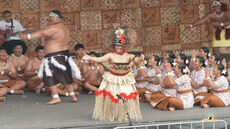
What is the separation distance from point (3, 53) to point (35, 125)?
2.71 m

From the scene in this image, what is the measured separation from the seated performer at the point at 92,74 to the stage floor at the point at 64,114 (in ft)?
2.18

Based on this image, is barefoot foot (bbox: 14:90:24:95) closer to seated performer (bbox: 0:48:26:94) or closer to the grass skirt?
seated performer (bbox: 0:48:26:94)

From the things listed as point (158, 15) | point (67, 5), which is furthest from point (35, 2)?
point (158, 15)

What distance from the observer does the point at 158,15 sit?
1061 cm

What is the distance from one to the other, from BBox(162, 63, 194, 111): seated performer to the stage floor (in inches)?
4.6

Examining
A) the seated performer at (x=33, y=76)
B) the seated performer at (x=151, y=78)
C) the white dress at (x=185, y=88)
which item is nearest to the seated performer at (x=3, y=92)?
the seated performer at (x=33, y=76)

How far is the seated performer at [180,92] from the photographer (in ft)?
22.2

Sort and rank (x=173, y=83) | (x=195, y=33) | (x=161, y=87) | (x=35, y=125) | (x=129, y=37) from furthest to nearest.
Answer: (x=195, y=33) → (x=161, y=87) → (x=173, y=83) → (x=129, y=37) → (x=35, y=125)

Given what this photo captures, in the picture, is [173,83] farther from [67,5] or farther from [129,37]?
[67,5]

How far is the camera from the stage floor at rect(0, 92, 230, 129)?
5938mm

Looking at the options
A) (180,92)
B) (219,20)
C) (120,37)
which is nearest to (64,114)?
(120,37)

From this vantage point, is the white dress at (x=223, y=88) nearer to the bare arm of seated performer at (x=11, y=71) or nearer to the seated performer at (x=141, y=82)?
the seated performer at (x=141, y=82)

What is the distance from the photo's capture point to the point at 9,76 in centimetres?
850

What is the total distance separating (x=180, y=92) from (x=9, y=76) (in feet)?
11.1
